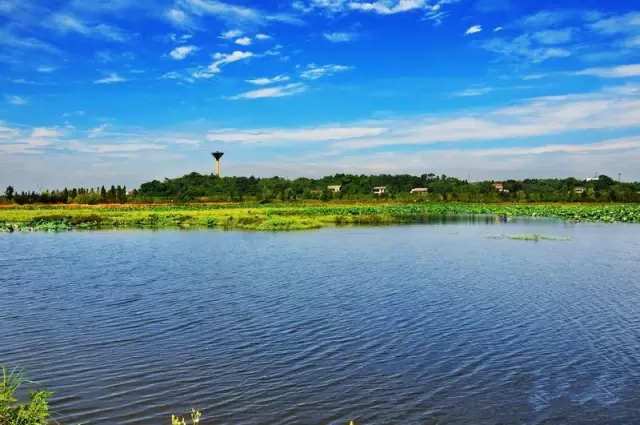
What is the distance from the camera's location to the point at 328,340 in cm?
1137

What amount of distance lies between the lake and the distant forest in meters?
72.4

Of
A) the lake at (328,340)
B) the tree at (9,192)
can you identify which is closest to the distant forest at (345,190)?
the tree at (9,192)

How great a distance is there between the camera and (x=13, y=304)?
14.5m

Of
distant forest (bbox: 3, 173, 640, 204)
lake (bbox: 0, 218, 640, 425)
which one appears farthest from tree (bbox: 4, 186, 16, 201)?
lake (bbox: 0, 218, 640, 425)

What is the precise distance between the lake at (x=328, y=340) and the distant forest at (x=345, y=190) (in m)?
72.4

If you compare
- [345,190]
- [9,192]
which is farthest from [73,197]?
[345,190]

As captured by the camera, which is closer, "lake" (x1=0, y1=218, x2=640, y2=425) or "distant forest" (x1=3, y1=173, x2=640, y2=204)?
→ "lake" (x1=0, y1=218, x2=640, y2=425)

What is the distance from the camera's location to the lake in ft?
26.2

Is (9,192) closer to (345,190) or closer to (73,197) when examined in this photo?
(73,197)

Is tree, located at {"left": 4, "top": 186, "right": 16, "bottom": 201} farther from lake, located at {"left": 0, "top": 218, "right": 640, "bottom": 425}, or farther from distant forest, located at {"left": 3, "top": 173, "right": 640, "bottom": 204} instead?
lake, located at {"left": 0, "top": 218, "right": 640, "bottom": 425}

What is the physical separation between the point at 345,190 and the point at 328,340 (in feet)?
436

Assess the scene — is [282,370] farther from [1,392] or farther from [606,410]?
[606,410]

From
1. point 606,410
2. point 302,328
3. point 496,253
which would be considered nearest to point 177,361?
point 302,328

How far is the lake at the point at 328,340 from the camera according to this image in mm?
7977
